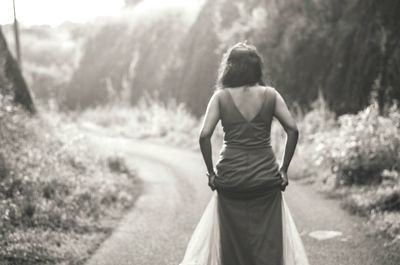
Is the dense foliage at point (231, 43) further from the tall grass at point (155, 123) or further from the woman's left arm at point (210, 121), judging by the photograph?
the woman's left arm at point (210, 121)

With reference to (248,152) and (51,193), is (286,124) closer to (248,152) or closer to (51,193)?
(248,152)

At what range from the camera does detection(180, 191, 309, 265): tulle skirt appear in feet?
16.3

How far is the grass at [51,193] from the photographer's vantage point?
6.88 metres

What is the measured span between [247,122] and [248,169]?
0.39 meters

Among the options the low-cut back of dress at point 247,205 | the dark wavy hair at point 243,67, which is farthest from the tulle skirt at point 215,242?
the dark wavy hair at point 243,67

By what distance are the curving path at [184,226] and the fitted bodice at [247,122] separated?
2430 millimetres

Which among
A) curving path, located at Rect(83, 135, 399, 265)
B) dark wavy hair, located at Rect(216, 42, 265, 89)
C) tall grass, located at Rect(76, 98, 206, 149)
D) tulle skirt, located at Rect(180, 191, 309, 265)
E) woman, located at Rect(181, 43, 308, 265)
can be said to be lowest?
tall grass, located at Rect(76, 98, 206, 149)

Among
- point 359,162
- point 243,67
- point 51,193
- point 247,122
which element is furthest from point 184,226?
point 243,67

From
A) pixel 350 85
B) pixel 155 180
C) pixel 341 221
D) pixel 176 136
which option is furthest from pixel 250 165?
pixel 176 136

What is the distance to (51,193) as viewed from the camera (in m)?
8.82

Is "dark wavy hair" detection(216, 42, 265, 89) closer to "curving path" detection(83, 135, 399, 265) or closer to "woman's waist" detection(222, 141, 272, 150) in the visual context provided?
"woman's waist" detection(222, 141, 272, 150)

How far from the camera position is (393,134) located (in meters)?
10.2

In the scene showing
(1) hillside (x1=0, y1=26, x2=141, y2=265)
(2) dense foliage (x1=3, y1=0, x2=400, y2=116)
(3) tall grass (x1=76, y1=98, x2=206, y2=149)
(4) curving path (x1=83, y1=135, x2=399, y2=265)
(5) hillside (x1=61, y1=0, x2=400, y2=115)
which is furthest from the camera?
(3) tall grass (x1=76, y1=98, x2=206, y2=149)

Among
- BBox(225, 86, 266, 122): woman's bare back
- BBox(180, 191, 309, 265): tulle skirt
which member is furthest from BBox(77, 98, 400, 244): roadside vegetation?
BBox(225, 86, 266, 122): woman's bare back
